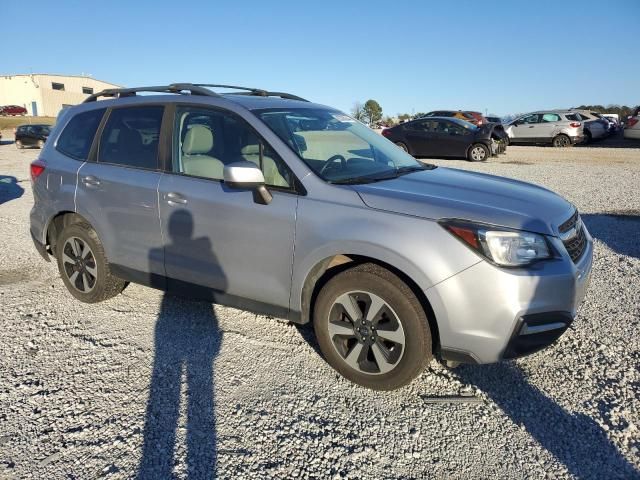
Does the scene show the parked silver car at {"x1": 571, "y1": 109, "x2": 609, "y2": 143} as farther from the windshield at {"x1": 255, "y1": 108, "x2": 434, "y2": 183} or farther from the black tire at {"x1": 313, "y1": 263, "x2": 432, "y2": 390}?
the black tire at {"x1": 313, "y1": 263, "x2": 432, "y2": 390}

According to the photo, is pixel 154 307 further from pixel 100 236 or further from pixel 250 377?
pixel 250 377

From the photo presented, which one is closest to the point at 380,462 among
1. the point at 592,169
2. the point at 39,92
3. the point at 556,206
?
the point at 556,206

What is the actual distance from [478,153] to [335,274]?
14647 millimetres

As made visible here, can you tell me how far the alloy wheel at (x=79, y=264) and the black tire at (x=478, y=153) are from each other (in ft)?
47.7

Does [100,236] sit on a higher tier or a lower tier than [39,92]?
lower

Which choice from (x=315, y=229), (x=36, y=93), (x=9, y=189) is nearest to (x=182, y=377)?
(x=315, y=229)

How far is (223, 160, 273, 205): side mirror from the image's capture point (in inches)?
116

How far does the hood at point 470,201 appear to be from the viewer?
2697mm

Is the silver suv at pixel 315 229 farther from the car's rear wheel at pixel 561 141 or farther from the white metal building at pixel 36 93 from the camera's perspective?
the white metal building at pixel 36 93

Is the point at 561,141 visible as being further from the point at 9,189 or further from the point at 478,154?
the point at 9,189

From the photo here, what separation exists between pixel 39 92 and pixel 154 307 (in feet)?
287

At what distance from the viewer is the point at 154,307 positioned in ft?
14.1

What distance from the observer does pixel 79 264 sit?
4.30 metres

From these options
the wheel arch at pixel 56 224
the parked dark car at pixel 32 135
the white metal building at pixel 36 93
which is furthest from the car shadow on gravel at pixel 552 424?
the white metal building at pixel 36 93
